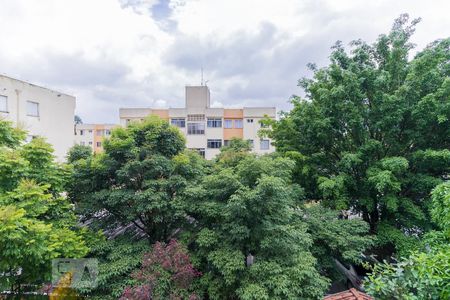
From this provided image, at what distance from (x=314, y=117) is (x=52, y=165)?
8.40 meters

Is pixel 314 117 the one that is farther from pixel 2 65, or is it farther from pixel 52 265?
pixel 2 65

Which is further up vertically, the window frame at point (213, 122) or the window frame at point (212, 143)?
the window frame at point (213, 122)

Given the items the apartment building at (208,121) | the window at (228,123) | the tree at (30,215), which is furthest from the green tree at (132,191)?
the window at (228,123)

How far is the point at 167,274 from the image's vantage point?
615 centimetres

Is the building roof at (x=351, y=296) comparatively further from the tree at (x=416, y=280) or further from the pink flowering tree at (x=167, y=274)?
the pink flowering tree at (x=167, y=274)

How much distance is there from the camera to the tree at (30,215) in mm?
4895

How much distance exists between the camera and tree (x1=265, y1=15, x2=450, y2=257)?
785 cm

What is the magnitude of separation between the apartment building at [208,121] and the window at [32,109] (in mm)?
9421

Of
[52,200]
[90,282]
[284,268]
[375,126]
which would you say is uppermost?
[375,126]

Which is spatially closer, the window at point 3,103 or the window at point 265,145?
the window at point 3,103

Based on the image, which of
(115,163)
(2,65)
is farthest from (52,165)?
(2,65)

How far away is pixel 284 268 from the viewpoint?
20.1 feet

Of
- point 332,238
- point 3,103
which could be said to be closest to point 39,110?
point 3,103

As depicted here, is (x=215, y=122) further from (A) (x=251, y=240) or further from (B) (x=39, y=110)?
(A) (x=251, y=240)
